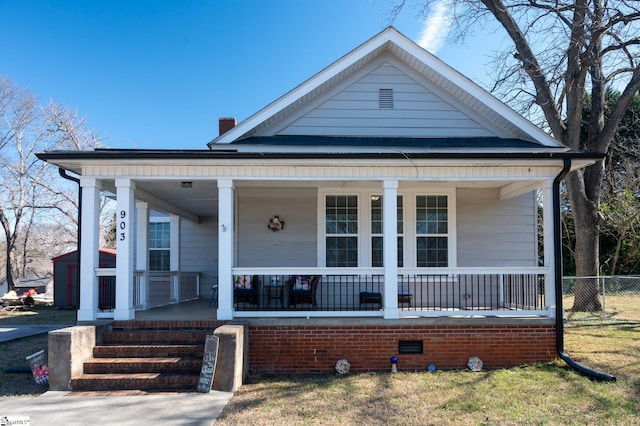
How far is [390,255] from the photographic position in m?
7.54

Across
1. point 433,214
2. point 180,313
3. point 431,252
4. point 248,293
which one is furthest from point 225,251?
point 433,214

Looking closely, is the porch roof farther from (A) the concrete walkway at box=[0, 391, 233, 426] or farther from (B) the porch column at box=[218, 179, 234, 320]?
(A) the concrete walkway at box=[0, 391, 233, 426]

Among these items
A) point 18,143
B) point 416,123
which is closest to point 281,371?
point 416,123

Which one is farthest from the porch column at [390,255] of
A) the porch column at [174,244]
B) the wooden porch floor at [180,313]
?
the porch column at [174,244]

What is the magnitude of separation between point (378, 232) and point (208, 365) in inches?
191

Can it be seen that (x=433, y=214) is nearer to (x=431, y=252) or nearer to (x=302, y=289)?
(x=431, y=252)

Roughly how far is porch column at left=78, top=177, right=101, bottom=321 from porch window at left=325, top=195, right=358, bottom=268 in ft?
14.6

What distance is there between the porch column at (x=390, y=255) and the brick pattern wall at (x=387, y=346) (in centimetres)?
34

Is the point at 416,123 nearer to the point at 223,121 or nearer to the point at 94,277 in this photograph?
the point at 223,121

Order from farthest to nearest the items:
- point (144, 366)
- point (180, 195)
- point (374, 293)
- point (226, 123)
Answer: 1. point (226, 123)
2. point (180, 195)
3. point (374, 293)
4. point (144, 366)

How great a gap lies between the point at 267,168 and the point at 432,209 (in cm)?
402

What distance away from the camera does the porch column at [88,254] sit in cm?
734

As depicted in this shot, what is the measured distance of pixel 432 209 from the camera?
9.77 metres

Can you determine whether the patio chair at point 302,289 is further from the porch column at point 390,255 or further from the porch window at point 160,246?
the porch window at point 160,246
